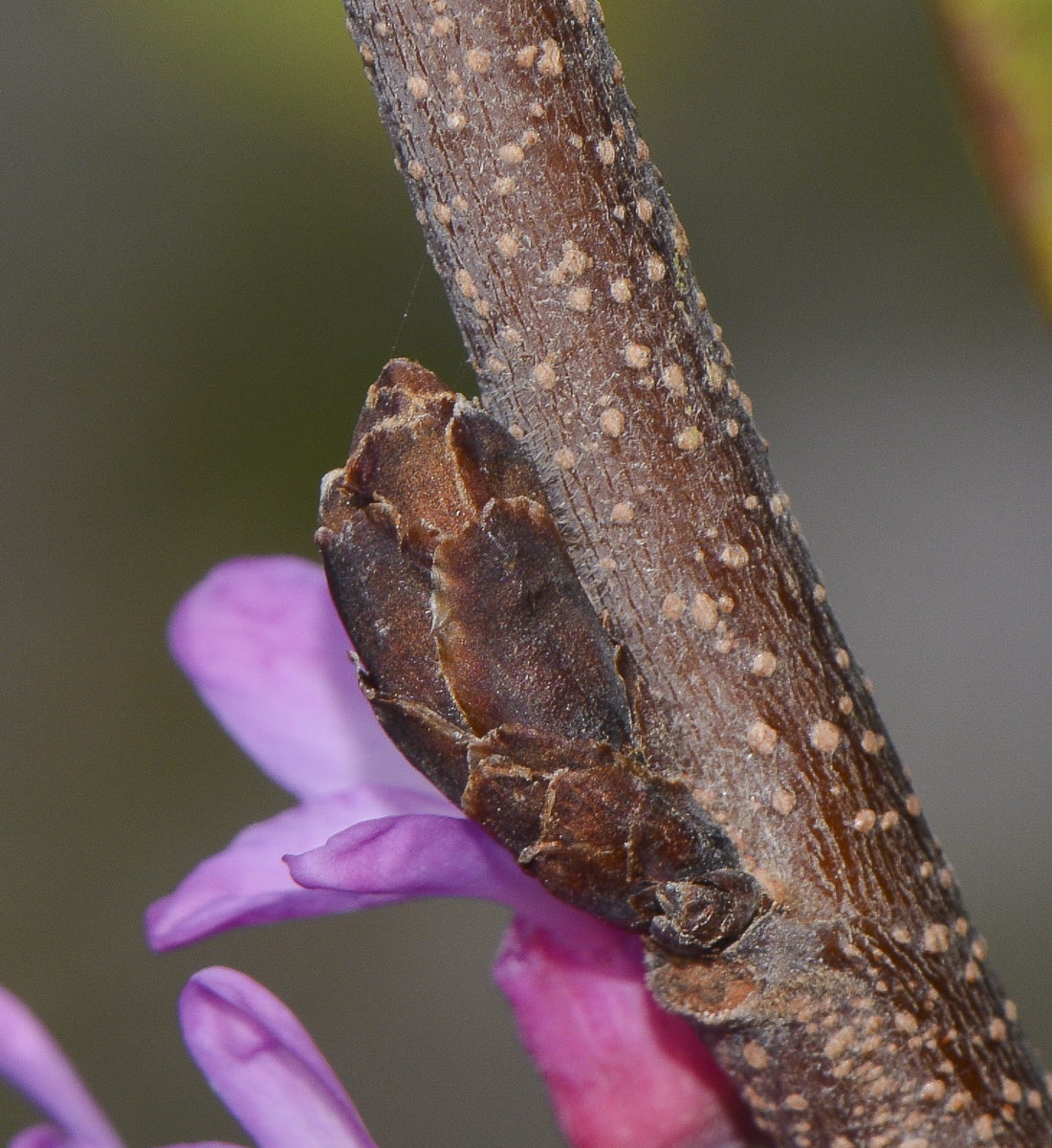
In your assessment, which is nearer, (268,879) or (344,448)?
(268,879)

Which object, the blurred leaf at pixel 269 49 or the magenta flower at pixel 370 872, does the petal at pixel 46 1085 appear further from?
the blurred leaf at pixel 269 49

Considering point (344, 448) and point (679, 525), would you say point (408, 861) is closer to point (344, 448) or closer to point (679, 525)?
point (679, 525)

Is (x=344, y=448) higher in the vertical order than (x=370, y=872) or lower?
higher

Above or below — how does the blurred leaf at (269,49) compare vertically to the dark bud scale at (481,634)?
above

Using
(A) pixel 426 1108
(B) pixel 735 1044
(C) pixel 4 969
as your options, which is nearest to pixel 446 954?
(A) pixel 426 1108

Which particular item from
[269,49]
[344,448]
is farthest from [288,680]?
[344,448]

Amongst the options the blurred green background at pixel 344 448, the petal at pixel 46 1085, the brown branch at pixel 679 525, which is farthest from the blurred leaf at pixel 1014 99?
the blurred green background at pixel 344 448
